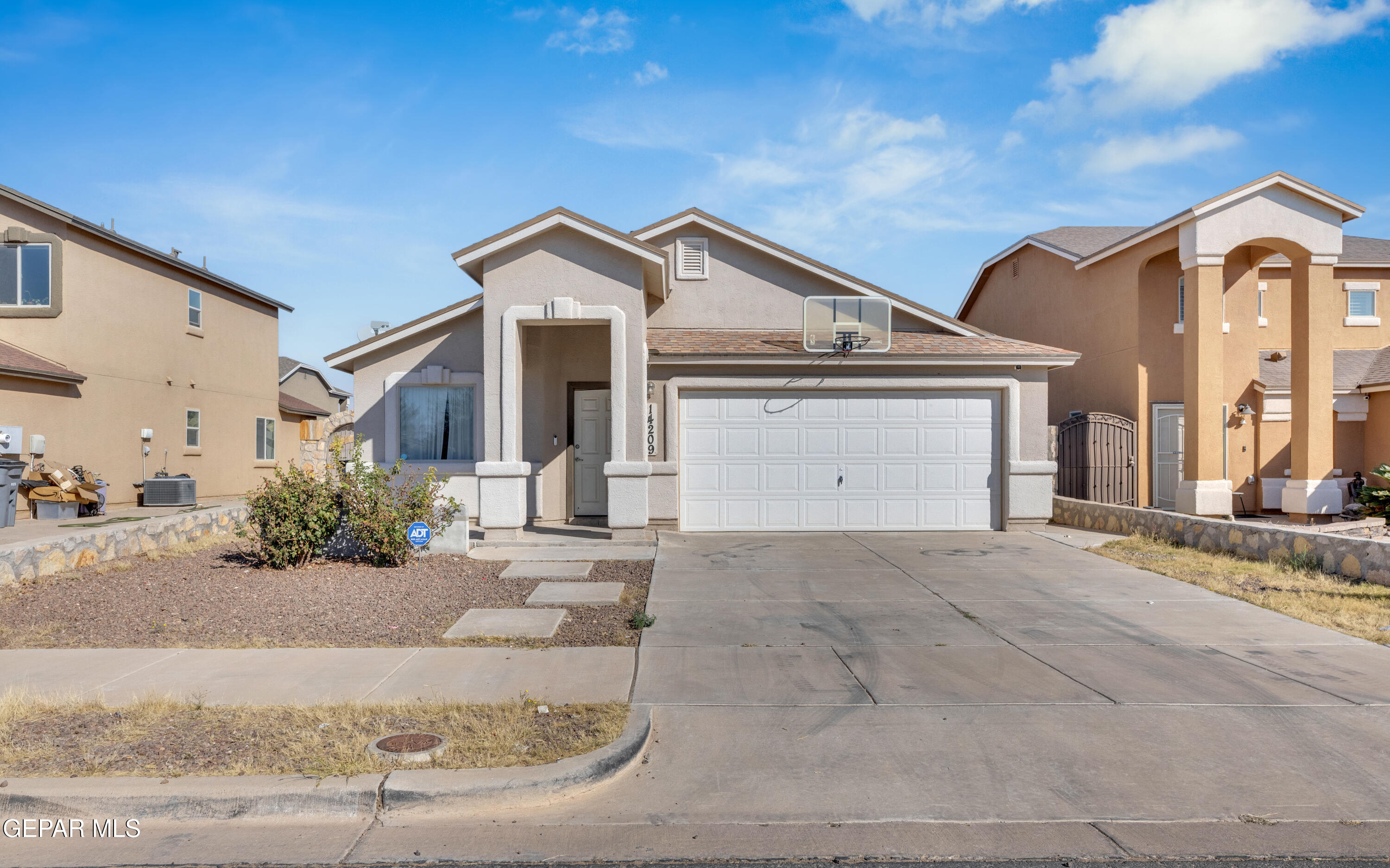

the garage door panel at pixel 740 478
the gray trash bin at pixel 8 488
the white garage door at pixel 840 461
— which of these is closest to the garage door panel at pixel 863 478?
the white garage door at pixel 840 461

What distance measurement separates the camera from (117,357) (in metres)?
18.1

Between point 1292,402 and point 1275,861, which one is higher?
point 1292,402

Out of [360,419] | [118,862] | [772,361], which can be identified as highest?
[772,361]

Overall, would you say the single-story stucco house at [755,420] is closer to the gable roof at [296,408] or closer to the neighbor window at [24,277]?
the neighbor window at [24,277]

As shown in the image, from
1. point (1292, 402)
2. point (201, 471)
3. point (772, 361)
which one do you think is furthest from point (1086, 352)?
point (201, 471)

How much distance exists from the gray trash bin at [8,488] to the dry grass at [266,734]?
34.4 feet

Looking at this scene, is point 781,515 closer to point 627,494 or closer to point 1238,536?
point 627,494

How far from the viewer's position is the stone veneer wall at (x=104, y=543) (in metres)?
9.28

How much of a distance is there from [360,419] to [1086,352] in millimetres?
14735

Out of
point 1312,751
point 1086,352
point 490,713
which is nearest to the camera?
point 1312,751

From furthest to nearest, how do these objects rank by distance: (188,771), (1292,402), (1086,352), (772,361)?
(1086,352)
(1292,402)
(772,361)
(188,771)

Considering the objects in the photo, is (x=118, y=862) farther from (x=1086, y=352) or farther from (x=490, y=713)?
(x=1086, y=352)

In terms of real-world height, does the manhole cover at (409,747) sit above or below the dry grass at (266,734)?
above

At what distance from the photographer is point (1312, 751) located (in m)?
4.73
